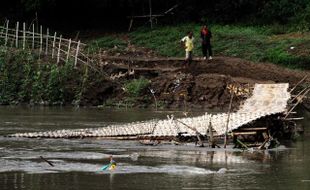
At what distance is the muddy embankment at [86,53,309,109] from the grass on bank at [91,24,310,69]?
134 cm

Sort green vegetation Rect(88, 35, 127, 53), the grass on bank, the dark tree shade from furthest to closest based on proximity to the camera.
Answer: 1. the dark tree shade
2. green vegetation Rect(88, 35, 127, 53)
3. the grass on bank

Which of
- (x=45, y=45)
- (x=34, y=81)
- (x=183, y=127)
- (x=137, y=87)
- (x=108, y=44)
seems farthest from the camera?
(x=108, y=44)

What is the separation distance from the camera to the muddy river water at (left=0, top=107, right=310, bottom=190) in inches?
727

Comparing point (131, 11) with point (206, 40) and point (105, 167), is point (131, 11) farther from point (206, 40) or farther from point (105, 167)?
point (105, 167)

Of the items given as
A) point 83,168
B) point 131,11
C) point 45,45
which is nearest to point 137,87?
point 45,45

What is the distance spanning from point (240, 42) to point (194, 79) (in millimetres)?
6195

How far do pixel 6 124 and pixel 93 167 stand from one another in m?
9.27

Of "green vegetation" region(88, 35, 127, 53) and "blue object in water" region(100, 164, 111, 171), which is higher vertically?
"green vegetation" region(88, 35, 127, 53)

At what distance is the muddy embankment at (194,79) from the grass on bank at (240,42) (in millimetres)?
1336

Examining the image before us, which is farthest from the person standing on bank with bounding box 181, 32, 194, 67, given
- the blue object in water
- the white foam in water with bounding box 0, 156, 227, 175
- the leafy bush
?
the blue object in water

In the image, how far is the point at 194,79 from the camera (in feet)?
118

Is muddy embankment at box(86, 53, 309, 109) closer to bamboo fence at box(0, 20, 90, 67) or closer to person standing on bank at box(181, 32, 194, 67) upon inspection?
person standing on bank at box(181, 32, 194, 67)

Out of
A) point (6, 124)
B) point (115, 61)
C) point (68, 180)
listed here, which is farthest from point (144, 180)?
point (115, 61)

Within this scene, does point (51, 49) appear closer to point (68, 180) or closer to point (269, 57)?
point (269, 57)
